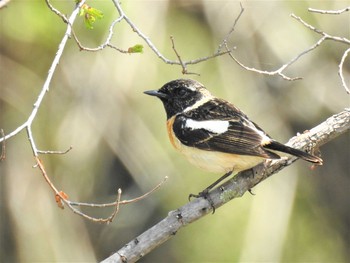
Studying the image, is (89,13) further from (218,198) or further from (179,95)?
(179,95)

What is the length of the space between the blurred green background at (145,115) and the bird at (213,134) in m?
1.80

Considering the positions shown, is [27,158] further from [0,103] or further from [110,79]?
[110,79]

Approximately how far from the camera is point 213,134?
568 cm

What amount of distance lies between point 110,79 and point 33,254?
1832 mm

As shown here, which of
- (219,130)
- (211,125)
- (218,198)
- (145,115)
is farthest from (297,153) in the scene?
(145,115)

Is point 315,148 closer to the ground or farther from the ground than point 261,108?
closer to the ground

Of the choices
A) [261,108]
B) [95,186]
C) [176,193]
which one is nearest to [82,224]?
[95,186]

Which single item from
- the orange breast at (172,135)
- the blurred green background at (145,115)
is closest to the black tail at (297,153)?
the orange breast at (172,135)

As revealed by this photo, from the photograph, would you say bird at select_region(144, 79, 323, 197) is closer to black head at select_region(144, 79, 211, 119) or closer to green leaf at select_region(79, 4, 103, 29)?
black head at select_region(144, 79, 211, 119)

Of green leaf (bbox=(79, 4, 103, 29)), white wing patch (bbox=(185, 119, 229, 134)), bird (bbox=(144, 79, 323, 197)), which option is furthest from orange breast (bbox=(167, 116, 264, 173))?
green leaf (bbox=(79, 4, 103, 29))

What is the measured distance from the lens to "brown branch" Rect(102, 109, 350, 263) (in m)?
4.59

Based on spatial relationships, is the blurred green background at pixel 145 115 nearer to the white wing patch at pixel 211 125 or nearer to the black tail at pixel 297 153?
the white wing patch at pixel 211 125

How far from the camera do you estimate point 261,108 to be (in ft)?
27.3

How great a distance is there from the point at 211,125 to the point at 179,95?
0.51m
